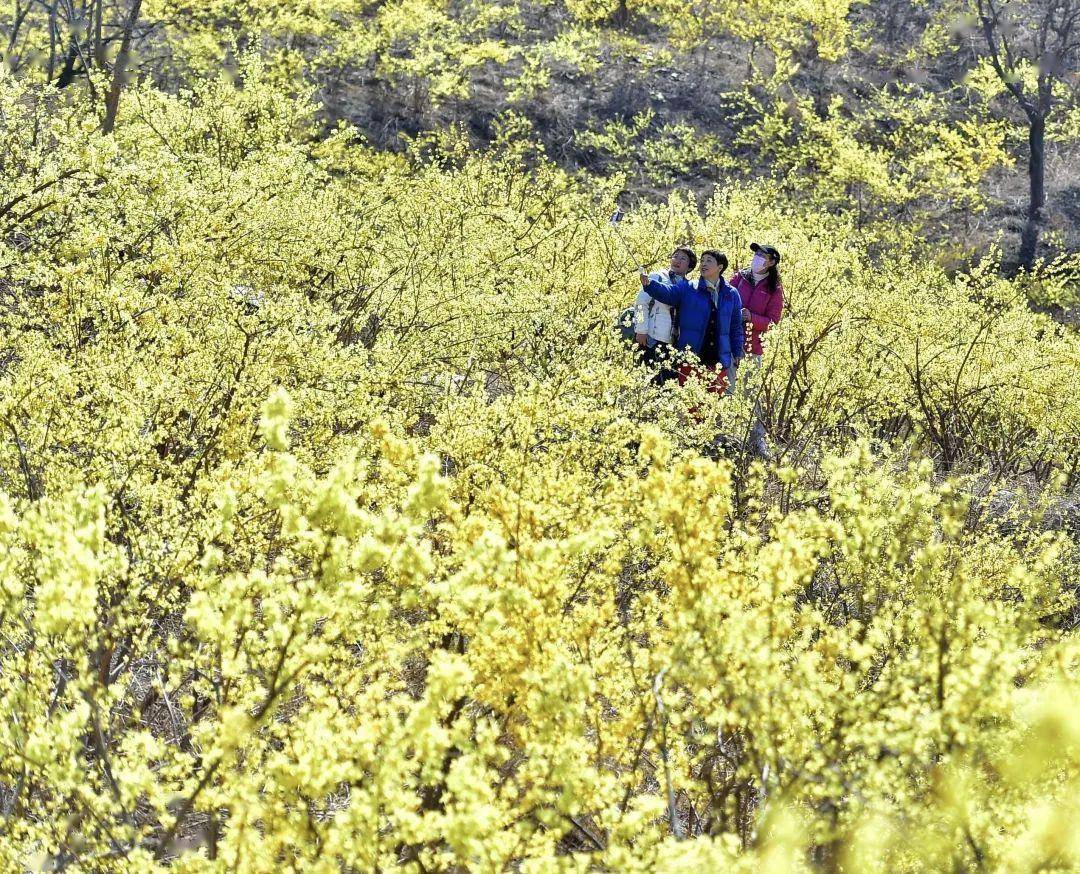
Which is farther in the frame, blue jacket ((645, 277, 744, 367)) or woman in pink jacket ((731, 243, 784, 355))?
A: woman in pink jacket ((731, 243, 784, 355))

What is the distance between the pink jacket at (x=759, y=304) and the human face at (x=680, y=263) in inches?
41.4

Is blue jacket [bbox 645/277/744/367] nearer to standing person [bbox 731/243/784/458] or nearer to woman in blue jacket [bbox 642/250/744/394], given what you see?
woman in blue jacket [bbox 642/250/744/394]

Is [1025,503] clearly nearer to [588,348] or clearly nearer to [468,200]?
[588,348]

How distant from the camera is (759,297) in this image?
24.1ft

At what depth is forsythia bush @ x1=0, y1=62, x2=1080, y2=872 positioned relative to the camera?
1969 mm

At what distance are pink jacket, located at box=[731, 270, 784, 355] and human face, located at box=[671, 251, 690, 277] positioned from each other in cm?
105

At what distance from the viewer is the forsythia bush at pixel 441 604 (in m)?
1.97

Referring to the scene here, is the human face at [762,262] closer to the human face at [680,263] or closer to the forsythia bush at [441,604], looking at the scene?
the human face at [680,263]

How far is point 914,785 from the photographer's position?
7.58 feet

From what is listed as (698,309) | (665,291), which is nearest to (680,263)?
(665,291)

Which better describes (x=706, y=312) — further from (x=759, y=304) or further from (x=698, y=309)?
(x=759, y=304)

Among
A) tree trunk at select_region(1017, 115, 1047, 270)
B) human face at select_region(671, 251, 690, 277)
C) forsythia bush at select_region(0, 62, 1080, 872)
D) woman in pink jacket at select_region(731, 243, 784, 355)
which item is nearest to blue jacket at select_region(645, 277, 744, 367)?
human face at select_region(671, 251, 690, 277)

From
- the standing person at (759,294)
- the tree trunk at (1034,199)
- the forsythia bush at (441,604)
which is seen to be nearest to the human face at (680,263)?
the forsythia bush at (441,604)

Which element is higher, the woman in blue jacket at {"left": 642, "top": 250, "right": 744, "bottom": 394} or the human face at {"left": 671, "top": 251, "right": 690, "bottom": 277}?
the human face at {"left": 671, "top": 251, "right": 690, "bottom": 277}
